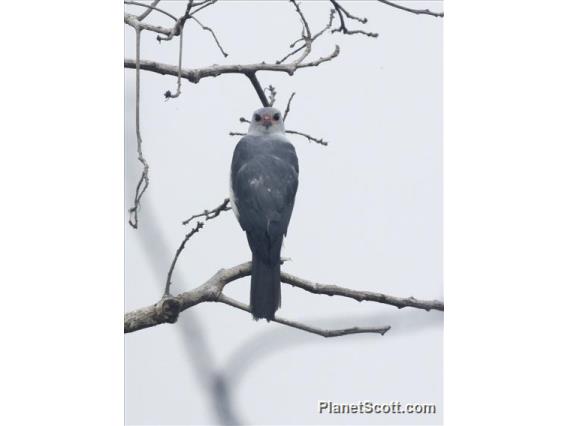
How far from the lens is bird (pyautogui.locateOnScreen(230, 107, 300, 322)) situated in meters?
3.42

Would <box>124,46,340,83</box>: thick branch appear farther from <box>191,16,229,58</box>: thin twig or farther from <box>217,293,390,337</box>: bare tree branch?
<box>217,293,390,337</box>: bare tree branch

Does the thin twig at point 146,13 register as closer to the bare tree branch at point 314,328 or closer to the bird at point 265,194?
the bird at point 265,194

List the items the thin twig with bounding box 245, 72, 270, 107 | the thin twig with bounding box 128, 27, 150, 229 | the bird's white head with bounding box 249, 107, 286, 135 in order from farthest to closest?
the bird's white head with bounding box 249, 107, 286, 135 < the thin twig with bounding box 245, 72, 270, 107 < the thin twig with bounding box 128, 27, 150, 229

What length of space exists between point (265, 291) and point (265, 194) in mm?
398

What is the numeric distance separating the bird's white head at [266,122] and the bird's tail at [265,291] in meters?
0.59

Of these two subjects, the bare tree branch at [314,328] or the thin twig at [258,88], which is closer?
the bare tree branch at [314,328]

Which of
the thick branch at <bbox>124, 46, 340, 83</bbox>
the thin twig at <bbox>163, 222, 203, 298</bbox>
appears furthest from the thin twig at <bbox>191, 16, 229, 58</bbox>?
the thin twig at <bbox>163, 222, 203, 298</bbox>

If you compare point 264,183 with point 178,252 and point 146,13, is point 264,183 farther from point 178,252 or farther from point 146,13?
point 146,13

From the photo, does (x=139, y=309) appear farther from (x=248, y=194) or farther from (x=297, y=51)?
(x=297, y=51)

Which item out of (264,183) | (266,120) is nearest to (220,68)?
(266,120)

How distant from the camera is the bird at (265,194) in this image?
135 inches

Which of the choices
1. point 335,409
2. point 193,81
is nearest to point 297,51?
point 193,81

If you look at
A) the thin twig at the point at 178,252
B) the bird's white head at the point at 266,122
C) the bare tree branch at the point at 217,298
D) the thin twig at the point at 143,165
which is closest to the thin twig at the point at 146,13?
the thin twig at the point at 143,165

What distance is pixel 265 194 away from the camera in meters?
3.57
